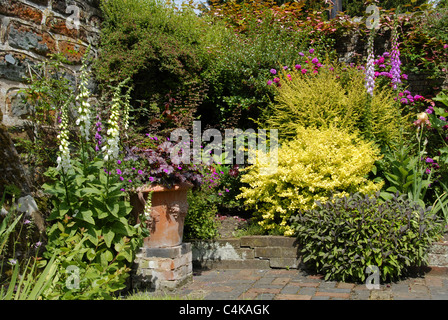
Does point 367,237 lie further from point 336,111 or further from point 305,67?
point 305,67

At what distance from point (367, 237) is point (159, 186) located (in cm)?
186

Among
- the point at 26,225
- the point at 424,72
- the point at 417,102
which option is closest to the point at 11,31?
the point at 26,225

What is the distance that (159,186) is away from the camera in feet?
11.6

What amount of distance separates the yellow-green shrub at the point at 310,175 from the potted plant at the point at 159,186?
3.56ft

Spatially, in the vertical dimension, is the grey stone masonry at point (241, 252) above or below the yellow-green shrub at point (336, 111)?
below

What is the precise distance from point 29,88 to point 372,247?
10.8 ft

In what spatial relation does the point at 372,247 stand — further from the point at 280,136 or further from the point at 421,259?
the point at 280,136

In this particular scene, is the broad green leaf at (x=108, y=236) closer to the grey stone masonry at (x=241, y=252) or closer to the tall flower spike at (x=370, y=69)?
the grey stone masonry at (x=241, y=252)

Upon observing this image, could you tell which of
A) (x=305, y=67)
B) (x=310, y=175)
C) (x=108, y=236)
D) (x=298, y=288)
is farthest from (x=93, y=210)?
(x=305, y=67)

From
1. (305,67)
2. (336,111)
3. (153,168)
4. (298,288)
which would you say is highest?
(305,67)

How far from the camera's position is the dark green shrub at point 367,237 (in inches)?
141

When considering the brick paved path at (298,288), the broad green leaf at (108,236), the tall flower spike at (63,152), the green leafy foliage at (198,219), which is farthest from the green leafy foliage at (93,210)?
the green leafy foliage at (198,219)

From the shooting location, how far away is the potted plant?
352 cm

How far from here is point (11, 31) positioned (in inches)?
140
